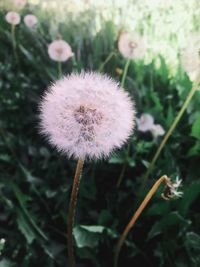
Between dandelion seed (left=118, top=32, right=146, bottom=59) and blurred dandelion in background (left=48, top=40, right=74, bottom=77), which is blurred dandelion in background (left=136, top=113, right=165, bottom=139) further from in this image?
Answer: blurred dandelion in background (left=48, top=40, right=74, bottom=77)

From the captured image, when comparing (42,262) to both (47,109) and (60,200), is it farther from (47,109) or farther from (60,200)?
(47,109)

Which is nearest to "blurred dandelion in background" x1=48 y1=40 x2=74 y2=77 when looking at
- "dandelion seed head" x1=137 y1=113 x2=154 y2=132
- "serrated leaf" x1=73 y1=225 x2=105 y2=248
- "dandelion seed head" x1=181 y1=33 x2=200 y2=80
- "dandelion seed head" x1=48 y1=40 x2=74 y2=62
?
"dandelion seed head" x1=48 y1=40 x2=74 y2=62

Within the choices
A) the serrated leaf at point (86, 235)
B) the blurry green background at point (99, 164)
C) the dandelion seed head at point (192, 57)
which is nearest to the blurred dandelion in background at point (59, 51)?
the blurry green background at point (99, 164)

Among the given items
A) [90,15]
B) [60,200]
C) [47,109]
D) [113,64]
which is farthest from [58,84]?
[90,15]

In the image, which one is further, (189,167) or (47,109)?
(189,167)

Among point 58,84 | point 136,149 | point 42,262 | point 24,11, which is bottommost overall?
point 42,262

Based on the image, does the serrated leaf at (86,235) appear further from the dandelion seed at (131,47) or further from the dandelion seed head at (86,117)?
the dandelion seed at (131,47)
